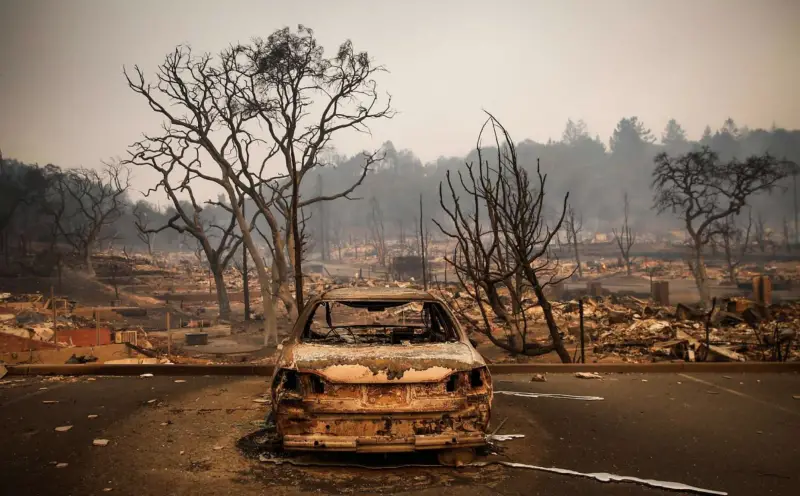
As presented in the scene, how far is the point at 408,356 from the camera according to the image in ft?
13.9

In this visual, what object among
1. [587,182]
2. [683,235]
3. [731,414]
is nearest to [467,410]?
[731,414]

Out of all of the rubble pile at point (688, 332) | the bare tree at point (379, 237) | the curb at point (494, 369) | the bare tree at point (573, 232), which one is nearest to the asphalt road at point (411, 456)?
the curb at point (494, 369)

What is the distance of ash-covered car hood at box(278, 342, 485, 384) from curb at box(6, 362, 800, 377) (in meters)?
4.30

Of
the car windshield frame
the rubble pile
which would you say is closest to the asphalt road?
the car windshield frame

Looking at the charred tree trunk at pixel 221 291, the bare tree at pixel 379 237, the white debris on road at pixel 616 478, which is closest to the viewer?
the white debris on road at pixel 616 478

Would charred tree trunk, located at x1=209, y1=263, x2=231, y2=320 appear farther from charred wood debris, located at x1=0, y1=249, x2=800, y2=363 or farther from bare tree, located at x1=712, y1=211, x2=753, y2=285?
bare tree, located at x1=712, y1=211, x2=753, y2=285

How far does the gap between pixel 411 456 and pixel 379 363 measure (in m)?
0.96

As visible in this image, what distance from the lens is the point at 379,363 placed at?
13.5 feet

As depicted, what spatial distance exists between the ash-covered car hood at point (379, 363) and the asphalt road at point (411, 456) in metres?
0.74

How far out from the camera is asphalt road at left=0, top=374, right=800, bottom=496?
3.96 m

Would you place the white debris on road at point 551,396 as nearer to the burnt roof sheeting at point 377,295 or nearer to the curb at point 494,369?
the curb at point 494,369

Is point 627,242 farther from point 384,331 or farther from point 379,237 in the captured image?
point 384,331

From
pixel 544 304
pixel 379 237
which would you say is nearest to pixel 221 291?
pixel 544 304

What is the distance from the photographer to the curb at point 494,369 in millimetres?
8305
